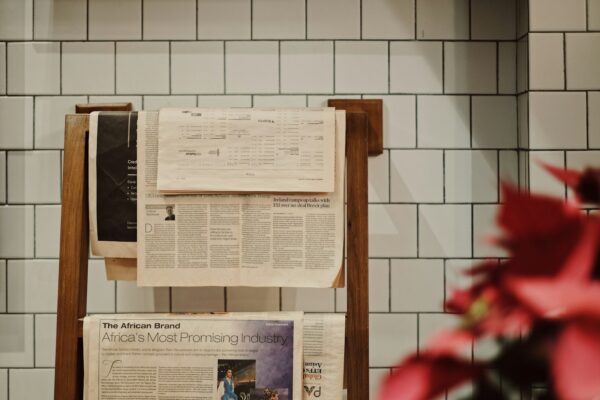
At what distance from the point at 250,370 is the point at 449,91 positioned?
717 mm

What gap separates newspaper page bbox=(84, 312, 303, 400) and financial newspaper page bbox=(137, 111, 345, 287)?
0.26ft

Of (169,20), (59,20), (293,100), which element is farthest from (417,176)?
(59,20)

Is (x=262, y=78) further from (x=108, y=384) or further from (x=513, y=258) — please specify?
(x=513, y=258)

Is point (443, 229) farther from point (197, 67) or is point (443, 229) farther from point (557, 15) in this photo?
point (197, 67)

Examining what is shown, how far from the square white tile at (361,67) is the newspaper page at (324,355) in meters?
0.51

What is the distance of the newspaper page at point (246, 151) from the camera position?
3.60 feet

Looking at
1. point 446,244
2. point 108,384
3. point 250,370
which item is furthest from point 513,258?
point 446,244

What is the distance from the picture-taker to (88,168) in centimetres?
112

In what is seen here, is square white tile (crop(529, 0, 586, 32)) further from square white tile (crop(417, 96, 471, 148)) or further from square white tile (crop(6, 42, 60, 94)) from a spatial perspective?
square white tile (crop(6, 42, 60, 94))

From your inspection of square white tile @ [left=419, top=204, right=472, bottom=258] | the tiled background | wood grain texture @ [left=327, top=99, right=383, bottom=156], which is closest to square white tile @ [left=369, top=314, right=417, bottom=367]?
the tiled background

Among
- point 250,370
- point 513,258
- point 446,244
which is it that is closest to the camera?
point 513,258

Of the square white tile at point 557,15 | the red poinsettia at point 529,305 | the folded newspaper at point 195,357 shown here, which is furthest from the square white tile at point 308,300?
the red poinsettia at point 529,305

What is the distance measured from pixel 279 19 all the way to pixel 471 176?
53cm

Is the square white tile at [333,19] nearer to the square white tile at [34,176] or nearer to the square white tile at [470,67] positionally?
the square white tile at [470,67]
